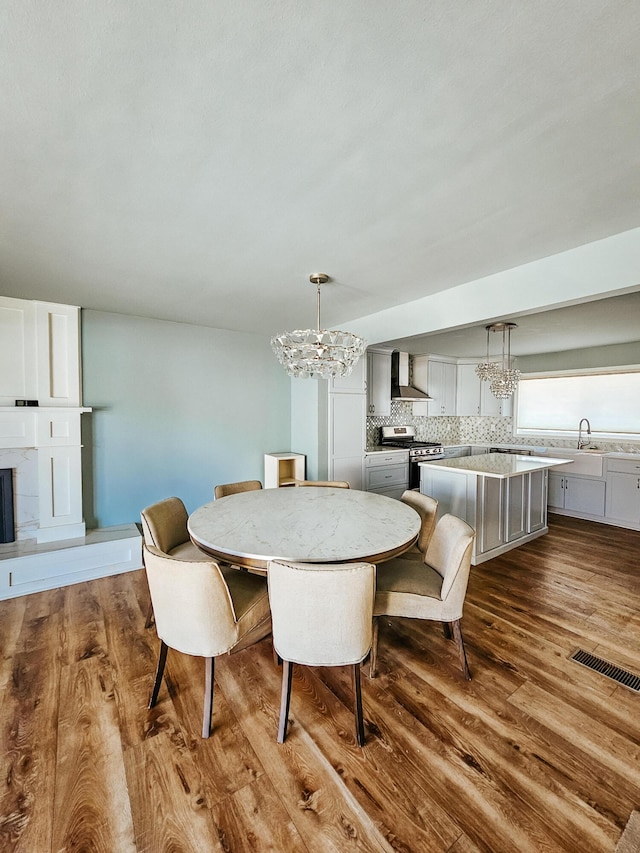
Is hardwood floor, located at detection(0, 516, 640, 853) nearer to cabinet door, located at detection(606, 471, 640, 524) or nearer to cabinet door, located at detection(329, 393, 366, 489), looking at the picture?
cabinet door, located at detection(329, 393, 366, 489)

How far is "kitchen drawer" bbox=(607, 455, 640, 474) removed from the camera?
178 inches

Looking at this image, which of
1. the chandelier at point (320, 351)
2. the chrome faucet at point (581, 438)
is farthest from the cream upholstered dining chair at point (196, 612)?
the chrome faucet at point (581, 438)

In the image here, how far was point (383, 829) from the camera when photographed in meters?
1.29

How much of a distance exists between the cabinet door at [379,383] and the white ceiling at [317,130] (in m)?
2.80

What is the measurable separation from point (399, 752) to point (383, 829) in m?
0.32

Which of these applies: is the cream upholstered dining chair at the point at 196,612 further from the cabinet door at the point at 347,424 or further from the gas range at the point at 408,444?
the gas range at the point at 408,444

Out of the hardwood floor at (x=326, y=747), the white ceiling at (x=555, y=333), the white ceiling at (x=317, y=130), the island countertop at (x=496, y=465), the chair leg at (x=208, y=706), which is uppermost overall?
the white ceiling at (x=555, y=333)

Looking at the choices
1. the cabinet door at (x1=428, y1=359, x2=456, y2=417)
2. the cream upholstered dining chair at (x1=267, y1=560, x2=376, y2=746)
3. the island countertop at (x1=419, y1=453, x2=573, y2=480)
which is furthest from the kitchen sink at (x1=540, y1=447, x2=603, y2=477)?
the cream upholstered dining chair at (x1=267, y1=560, x2=376, y2=746)

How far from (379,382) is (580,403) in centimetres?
312

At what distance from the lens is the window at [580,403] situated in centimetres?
516

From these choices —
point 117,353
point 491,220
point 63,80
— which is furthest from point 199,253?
point 117,353

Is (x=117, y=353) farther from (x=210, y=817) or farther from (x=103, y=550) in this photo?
(x=210, y=817)

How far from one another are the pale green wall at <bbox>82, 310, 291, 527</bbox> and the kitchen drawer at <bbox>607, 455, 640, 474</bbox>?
422 centimetres

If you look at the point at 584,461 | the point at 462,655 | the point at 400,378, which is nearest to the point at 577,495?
the point at 584,461
